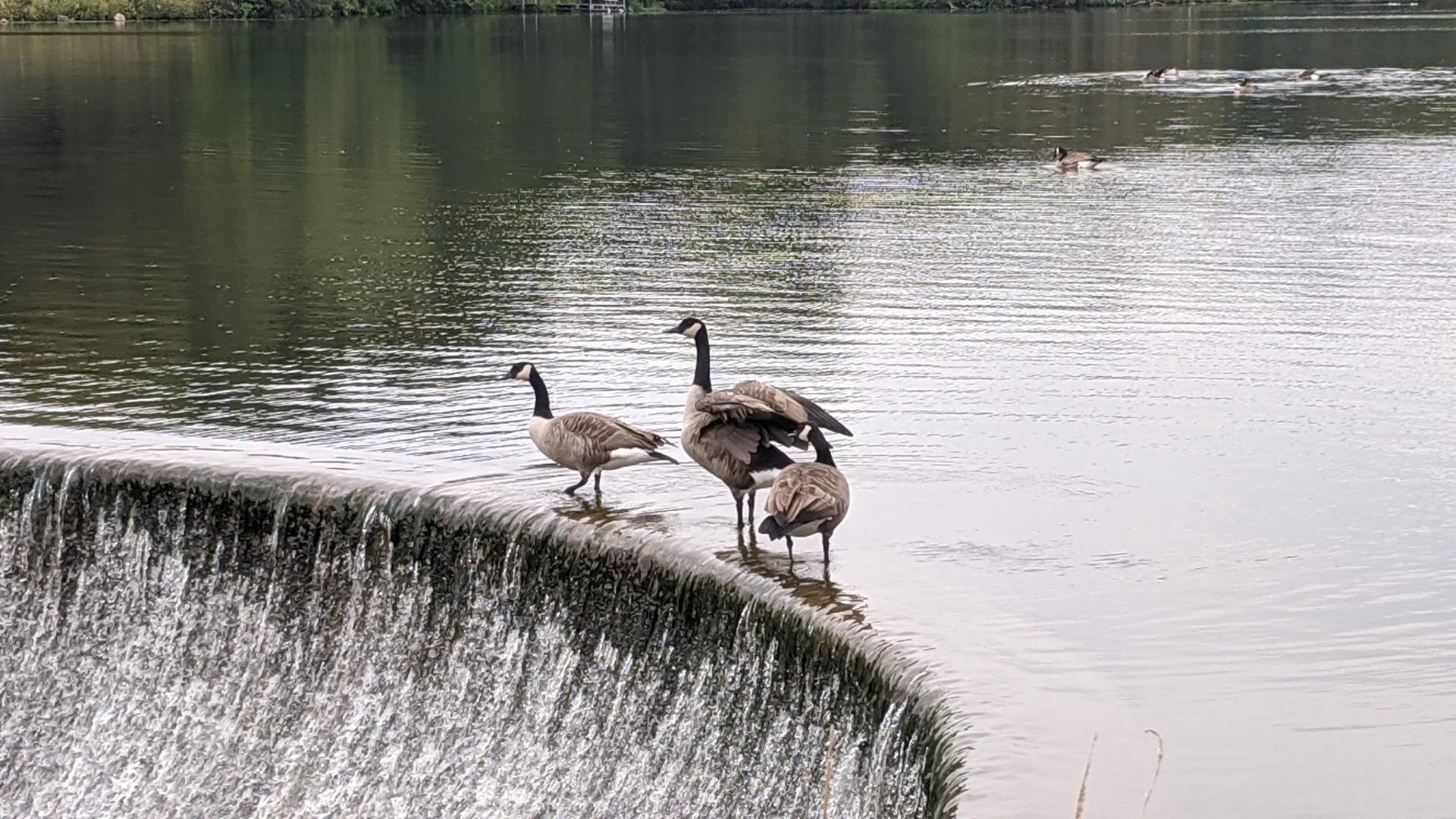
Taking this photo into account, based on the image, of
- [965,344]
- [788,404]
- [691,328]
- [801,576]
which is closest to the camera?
[801,576]

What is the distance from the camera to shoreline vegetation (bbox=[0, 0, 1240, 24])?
119m

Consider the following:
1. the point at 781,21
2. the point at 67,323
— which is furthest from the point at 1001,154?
the point at 781,21

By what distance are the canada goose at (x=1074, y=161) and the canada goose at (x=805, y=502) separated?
29130 mm

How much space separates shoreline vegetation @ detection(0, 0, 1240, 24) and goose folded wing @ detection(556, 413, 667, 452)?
114 metres

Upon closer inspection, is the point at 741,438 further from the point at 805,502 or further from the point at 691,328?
the point at 691,328

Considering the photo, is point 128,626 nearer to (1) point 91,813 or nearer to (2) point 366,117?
(1) point 91,813

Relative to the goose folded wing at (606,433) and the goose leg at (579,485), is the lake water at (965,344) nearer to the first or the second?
the goose leg at (579,485)

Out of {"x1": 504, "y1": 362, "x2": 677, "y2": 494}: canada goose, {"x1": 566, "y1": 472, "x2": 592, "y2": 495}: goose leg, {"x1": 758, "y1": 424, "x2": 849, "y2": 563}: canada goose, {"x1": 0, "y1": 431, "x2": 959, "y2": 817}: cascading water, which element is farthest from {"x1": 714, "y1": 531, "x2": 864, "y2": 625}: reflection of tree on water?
{"x1": 566, "y1": 472, "x2": 592, "y2": 495}: goose leg

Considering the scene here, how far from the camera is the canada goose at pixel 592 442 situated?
14852 millimetres

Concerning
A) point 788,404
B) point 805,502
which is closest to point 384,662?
point 788,404

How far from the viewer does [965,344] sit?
22.9 m

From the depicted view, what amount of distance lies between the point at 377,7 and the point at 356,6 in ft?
6.85

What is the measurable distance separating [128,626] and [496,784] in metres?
4.66

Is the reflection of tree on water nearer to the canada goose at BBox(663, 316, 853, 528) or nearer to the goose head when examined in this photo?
the canada goose at BBox(663, 316, 853, 528)
